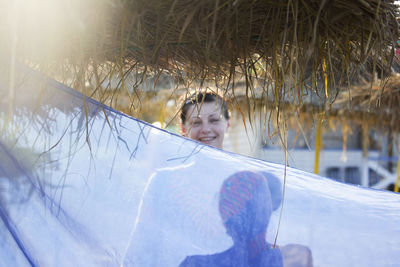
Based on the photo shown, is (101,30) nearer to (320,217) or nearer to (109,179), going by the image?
(109,179)

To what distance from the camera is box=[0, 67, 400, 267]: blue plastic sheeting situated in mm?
993

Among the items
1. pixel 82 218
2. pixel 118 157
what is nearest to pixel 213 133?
pixel 118 157

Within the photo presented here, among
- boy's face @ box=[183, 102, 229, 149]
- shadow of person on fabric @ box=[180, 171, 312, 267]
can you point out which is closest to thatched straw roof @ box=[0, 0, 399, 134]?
shadow of person on fabric @ box=[180, 171, 312, 267]

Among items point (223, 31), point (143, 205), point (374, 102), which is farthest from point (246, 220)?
point (374, 102)

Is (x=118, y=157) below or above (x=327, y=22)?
below

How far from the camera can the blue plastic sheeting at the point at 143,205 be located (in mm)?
993

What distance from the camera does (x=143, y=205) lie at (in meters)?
1.04

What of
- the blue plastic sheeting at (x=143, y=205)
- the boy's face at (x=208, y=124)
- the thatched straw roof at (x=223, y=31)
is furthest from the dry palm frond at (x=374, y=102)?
the thatched straw roof at (x=223, y=31)

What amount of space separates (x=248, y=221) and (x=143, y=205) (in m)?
0.32

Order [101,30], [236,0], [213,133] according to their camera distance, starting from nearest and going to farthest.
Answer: [236,0] < [101,30] < [213,133]

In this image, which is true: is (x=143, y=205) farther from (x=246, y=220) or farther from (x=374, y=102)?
(x=374, y=102)

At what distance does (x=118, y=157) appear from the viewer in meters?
1.08

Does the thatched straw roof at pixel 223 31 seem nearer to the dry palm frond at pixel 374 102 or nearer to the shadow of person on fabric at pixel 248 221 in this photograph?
Answer: the shadow of person on fabric at pixel 248 221

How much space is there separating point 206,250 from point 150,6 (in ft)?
2.22
